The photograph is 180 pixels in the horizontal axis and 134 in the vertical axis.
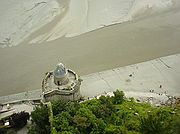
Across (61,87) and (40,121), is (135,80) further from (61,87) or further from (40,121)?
(40,121)

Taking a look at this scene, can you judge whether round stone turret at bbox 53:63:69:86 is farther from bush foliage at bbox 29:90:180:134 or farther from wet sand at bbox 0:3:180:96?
wet sand at bbox 0:3:180:96

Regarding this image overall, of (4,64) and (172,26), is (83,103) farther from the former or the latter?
(172,26)

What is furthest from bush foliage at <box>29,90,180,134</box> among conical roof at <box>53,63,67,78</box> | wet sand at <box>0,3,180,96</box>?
wet sand at <box>0,3,180,96</box>

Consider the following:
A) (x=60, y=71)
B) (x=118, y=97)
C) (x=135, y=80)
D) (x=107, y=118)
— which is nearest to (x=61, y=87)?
(x=60, y=71)

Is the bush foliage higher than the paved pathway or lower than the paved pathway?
lower

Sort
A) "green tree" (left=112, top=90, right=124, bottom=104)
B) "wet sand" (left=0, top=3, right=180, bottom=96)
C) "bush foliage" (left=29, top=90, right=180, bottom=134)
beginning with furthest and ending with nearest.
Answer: "wet sand" (left=0, top=3, right=180, bottom=96), "green tree" (left=112, top=90, right=124, bottom=104), "bush foliage" (left=29, top=90, right=180, bottom=134)

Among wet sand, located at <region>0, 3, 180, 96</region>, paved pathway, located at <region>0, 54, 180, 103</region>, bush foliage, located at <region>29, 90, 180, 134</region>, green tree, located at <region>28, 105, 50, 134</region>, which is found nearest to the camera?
bush foliage, located at <region>29, 90, 180, 134</region>

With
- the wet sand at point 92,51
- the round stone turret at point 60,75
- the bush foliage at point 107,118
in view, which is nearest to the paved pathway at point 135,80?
the wet sand at point 92,51
